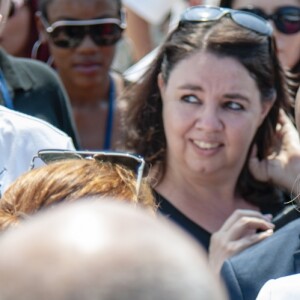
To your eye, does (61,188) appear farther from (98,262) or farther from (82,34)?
(82,34)

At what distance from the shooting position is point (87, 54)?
173 inches

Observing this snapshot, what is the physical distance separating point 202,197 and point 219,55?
502 mm

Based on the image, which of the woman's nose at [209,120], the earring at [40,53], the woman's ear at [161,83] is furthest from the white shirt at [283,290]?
the earring at [40,53]

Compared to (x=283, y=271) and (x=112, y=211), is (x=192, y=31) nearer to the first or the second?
(x=283, y=271)

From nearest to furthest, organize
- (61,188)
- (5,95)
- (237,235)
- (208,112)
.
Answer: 1. (61,188)
2. (237,235)
3. (5,95)
4. (208,112)

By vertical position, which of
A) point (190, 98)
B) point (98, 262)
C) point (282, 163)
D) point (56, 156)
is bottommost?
point (282, 163)

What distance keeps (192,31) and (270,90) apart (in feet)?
1.19

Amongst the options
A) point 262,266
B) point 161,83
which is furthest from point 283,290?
point 161,83

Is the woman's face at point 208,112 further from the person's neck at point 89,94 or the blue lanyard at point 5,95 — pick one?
the person's neck at point 89,94

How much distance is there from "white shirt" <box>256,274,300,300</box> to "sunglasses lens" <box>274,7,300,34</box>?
2260 millimetres

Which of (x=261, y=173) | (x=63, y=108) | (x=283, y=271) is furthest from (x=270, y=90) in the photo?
(x=283, y=271)

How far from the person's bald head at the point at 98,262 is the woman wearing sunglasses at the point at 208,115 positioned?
2.23 metres

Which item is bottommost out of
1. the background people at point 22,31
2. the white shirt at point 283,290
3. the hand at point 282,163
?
the background people at point 22,31

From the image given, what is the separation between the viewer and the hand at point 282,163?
3.39 meters
